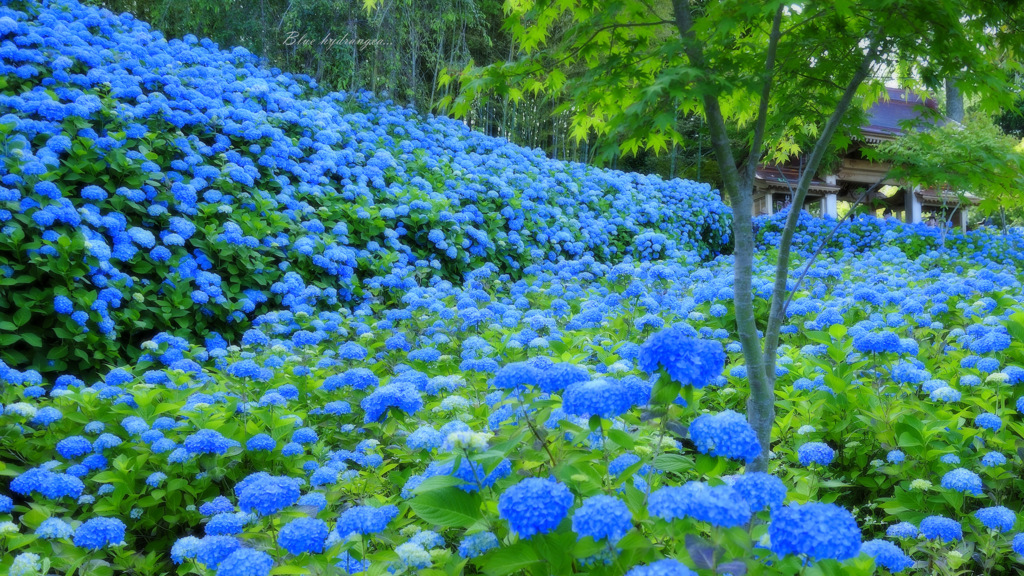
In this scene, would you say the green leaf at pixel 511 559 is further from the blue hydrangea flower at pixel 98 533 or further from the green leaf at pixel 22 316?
the green leaf at pixel 22 316

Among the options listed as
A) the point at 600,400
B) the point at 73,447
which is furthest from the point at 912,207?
the point at 73,447

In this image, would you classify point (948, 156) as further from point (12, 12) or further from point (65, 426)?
point (12, 12)

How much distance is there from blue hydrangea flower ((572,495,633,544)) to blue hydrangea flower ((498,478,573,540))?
0.04 metres

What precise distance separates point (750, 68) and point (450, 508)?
6.51 ft

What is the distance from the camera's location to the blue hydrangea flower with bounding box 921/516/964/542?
184 cm

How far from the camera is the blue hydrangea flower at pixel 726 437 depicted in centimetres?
134

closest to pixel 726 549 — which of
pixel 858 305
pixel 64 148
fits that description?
pixel 858 305

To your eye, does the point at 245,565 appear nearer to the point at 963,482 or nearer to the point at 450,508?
the point at 450,508

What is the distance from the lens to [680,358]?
1373 mm

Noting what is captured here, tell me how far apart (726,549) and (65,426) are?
3.01 metres

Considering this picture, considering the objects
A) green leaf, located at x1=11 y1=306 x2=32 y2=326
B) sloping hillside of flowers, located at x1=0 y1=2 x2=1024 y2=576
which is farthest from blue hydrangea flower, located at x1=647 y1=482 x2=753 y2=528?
green leaf, located at x1=11 y1=306 x2=32 y2=326

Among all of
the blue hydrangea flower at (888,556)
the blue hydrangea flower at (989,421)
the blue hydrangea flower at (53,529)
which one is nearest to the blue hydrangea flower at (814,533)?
the blue hydrangea flower at (888,556)

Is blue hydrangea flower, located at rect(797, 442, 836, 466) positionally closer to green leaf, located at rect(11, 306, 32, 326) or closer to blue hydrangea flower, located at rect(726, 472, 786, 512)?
blue hydrangea flower, located at rect(726, 472, 786, 512)

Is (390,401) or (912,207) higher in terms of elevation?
(912,207)
